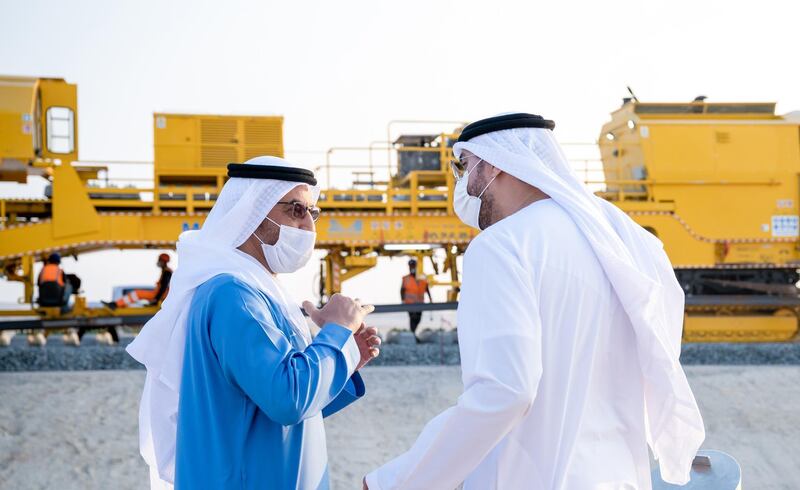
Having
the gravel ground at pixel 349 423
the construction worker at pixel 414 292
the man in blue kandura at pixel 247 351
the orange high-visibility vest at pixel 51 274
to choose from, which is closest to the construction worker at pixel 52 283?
the orange high-visibility vest at pixel 51 274

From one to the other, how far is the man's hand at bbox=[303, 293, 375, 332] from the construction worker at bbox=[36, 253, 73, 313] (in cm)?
1026

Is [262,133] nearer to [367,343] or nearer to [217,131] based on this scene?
[217,131]

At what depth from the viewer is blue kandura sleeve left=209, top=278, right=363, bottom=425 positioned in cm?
248

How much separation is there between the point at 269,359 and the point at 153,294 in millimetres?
11028

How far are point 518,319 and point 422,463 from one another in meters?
0.49

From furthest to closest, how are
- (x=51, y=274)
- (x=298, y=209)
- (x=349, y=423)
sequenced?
(x=51, y=274) → (x=349, y=423) → (x=298, y=209)

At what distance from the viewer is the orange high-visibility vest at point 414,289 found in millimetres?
13500

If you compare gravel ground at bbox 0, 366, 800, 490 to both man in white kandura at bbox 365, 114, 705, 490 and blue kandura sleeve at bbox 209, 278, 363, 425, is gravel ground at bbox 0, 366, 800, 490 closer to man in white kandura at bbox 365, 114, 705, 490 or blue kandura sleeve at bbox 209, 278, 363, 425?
blue kandura sleeve at bbox 209, 278, 363, 425

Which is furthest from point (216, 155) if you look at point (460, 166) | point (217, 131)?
point (460, 166)

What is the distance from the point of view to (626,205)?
1388cm

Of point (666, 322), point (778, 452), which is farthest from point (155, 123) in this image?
point (666, 322)

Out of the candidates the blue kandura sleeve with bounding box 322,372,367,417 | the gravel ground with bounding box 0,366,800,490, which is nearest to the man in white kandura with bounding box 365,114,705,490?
the blue kandura sleeve with bounding box 322,372,367,417

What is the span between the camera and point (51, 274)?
39.5ft

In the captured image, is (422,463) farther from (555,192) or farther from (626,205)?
(626,205)
